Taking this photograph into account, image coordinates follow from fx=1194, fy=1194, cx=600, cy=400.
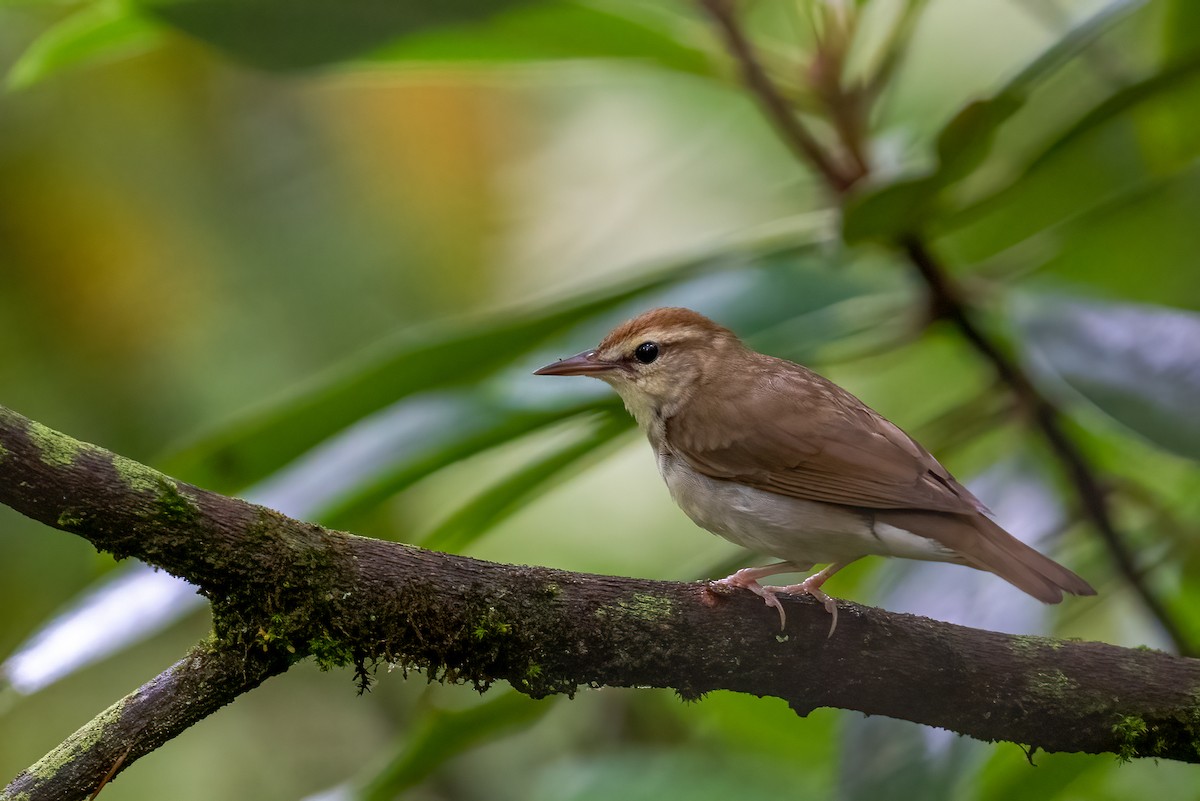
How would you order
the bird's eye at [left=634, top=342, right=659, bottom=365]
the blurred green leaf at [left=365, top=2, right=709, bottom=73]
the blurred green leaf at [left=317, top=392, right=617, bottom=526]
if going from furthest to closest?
1. the bird's eye at [left=634, top=342, right=659, bottom=365]
2. the blurred green leaf at [left=365, top=2, right=709, bottom=73]
3. the blurred green leaf at [left=317, top=392, right=617, bottom=526]

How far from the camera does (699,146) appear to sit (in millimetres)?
5641

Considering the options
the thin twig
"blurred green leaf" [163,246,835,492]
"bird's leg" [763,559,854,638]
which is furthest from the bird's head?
"bird's leg" [763,559,854,638]

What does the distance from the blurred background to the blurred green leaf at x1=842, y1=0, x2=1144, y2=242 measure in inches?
0.5

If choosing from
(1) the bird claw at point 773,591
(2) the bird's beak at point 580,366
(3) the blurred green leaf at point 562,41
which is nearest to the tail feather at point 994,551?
→ (1) the bird claw at point 773,591

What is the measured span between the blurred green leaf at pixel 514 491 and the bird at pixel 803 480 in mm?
204

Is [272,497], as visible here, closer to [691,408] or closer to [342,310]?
[691,408]

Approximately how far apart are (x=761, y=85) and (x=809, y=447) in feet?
3.27

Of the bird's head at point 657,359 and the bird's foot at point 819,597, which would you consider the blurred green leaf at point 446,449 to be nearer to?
the bird's head at point 657,359

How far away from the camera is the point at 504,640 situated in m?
A: 2.23

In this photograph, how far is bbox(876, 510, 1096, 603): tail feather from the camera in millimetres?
2668

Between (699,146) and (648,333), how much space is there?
222 cm

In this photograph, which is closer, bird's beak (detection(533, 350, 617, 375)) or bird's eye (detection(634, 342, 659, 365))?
bird's beak (detection(533, 350, 617, 375))

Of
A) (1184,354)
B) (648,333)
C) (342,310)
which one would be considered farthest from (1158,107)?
(342,310)

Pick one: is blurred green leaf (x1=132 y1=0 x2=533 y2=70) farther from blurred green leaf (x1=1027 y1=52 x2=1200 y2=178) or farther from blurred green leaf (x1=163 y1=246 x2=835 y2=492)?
blurred green leaf (x1=1027 y1=52 x2=1200 y2=178)
